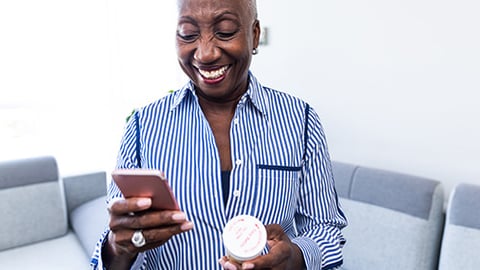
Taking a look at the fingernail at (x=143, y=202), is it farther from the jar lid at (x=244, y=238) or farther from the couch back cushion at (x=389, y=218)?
the couch back cushion at (x=389, y=218)

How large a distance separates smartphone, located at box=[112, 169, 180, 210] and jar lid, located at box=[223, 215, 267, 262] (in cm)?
10

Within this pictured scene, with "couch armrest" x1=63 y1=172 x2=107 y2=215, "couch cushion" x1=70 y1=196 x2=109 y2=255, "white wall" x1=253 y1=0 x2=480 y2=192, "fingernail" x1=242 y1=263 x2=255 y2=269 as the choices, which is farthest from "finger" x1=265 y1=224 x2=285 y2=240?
"couch armrest" x1=63 y1=172 x2=107 y2=215

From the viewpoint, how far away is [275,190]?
0.77 m

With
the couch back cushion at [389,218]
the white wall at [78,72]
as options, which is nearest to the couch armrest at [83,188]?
the white wall at [78,72]

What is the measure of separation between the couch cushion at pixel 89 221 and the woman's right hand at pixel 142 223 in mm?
1380

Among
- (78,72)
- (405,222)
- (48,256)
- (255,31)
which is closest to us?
(255,31)

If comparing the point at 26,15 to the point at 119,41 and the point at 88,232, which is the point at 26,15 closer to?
the point at 119,41

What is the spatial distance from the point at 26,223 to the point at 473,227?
2.11m

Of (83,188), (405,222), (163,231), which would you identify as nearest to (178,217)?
(163,231)

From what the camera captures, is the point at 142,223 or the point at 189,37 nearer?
the point at 142,223

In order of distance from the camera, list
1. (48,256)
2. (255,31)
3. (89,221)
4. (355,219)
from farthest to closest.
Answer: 1. (89,221)
2. (48,256)
3. (355,219)
4. (255,31)

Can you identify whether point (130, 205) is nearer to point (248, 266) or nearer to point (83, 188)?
point (248, 266)

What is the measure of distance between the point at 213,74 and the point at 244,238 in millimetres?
309

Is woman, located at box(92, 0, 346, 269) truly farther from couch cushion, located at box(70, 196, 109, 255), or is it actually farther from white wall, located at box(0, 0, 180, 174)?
white wall, located at box(0, 0, 180, 174)
